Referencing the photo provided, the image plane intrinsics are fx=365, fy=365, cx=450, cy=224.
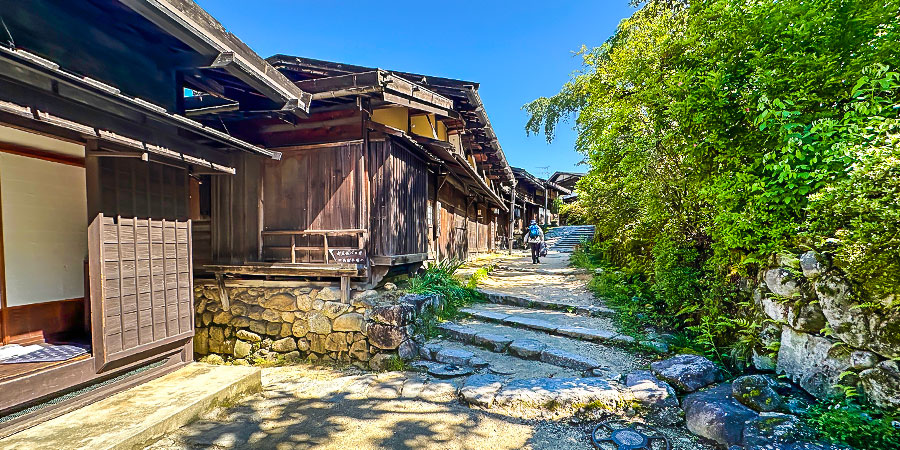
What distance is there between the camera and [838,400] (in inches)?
117

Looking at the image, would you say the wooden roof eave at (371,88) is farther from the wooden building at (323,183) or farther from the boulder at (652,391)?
the boulder at (652,391)

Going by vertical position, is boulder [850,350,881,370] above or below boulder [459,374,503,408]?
above

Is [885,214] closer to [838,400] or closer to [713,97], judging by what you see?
[838,400]

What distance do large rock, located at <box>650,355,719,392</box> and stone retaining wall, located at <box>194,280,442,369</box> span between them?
137 inches

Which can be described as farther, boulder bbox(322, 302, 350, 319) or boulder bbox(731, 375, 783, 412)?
boulder bbox(322, 302, 350, 319)

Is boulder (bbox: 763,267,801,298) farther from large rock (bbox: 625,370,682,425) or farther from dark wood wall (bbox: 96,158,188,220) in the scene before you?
dark wood wall (bbox: 96,158,188,220)

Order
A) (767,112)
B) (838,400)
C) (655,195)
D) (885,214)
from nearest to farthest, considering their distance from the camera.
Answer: (885,214)
(838,400)
(767,112)
(655,195)

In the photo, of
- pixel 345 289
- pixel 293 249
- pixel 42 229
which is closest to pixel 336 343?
pixel 345 289

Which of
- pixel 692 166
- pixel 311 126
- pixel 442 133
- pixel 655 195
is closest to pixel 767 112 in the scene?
pixel 692 166

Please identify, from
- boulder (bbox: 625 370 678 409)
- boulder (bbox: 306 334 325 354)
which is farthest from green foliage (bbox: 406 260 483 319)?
boulder (bbox: 625 370 678 409)

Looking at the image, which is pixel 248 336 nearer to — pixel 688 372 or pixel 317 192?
pixel 317 192

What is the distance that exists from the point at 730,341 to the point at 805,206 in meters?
1.86

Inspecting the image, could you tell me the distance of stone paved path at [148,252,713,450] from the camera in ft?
11.5

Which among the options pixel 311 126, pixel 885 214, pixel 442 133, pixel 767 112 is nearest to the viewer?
pixel 885 214
